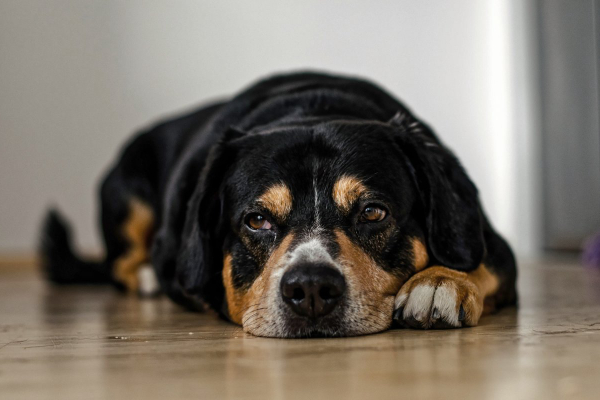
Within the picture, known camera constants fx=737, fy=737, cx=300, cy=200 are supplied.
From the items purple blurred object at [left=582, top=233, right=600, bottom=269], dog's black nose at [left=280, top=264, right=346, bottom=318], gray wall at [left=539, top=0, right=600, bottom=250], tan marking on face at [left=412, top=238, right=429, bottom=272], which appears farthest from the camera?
gray wall at [left=539, top=0, right=600, bottom=250]

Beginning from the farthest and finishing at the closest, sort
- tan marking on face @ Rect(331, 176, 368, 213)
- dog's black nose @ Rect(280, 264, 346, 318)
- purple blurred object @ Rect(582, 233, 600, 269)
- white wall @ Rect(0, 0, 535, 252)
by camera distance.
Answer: white wall @ Rect(0, 0, 535, 252), purple blurred object @ Rect(582, 233, 600, 269), tan marking on face @ Rect(331, 176, 368, 213), dog's black nose @ Rect(280, 264, 346, 318)

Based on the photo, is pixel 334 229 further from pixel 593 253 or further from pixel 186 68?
pixel 186 68

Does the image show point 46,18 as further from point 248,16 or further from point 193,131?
point 193,131

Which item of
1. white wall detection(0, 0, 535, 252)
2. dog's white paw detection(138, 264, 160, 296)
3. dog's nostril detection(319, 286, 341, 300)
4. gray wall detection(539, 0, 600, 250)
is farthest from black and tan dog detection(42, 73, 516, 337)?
white wall detection(0, 0, 535, 252)

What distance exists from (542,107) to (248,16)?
295 centimetres

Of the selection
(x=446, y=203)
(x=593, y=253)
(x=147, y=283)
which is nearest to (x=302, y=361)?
(x=446, y=203)

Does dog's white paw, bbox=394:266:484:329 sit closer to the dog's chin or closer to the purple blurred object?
the dog's chin

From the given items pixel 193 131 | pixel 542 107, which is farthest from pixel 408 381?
pixel 542 107

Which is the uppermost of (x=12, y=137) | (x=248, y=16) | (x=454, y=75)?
(x=248, y=16)

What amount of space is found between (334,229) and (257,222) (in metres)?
0.32

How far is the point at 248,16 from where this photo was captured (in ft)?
24.0

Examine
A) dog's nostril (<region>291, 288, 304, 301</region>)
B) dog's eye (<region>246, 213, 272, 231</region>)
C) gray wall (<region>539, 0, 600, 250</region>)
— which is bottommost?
dog's nostril (<region>291, 288, 304, 301</region>)

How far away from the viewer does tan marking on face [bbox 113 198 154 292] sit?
4.23 metres

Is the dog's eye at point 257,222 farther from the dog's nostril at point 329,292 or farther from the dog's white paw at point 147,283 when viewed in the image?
the dog's white paw at point 147,283
